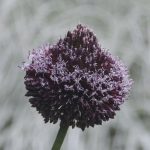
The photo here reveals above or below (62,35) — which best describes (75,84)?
below

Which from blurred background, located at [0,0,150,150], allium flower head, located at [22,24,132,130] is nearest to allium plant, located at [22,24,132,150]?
allium flower head, located at [22,24,132,130]

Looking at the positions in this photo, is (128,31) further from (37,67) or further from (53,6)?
A: (37,67)

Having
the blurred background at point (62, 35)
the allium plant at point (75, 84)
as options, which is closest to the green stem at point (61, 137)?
the allium plant at point (75, 84)

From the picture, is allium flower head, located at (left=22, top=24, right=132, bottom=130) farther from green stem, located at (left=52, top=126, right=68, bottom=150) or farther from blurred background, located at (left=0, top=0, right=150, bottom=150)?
blurred background, located at (left=0, top=0, right=150, bottom=150)

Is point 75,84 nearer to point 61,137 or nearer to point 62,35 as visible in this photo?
Answer: point 61,137

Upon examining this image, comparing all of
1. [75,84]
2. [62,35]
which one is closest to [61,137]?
[75,84]

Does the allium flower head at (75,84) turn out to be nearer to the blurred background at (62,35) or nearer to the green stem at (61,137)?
the green stem at (61,137)

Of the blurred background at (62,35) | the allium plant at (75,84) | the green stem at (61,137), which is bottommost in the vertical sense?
the green stem at (61,137)

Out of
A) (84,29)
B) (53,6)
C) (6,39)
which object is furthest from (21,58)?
(84,29)
